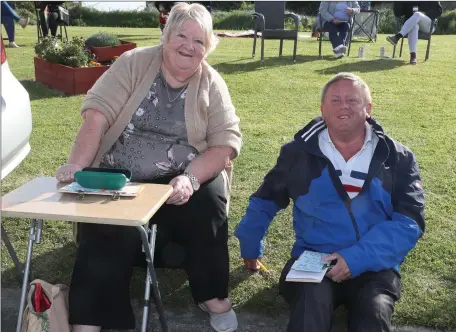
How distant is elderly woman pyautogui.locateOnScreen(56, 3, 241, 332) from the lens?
2.77 metres

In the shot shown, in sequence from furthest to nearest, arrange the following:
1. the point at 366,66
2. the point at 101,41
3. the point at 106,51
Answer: the point at 366,66 → the point at 101,41 → the point at 106,51

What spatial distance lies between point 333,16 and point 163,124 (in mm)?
9314

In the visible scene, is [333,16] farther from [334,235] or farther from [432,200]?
[334,235]

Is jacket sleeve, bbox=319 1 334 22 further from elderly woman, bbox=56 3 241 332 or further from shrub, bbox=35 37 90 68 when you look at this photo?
elderly woman, bbox=56 3 241 332

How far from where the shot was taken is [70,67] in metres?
7.92

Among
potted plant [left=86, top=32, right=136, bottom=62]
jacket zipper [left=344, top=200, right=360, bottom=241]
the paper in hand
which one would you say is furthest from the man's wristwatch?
potted plant [left=86, top=32, right=136, bottom=62]

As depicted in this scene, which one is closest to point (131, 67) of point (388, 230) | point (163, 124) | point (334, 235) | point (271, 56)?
point (163, 124)

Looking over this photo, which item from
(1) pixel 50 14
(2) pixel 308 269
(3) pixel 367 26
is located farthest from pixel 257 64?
(2) pixel 308 269

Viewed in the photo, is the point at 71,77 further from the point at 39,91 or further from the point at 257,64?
the point at 257,64

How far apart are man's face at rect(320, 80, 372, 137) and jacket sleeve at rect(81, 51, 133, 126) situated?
1038 mm

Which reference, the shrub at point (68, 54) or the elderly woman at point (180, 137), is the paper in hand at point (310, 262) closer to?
the elderly woman at point (180, 137)

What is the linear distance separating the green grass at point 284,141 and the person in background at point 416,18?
47 cm

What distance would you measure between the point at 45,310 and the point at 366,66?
8884mm

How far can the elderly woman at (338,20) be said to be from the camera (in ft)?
37.2
